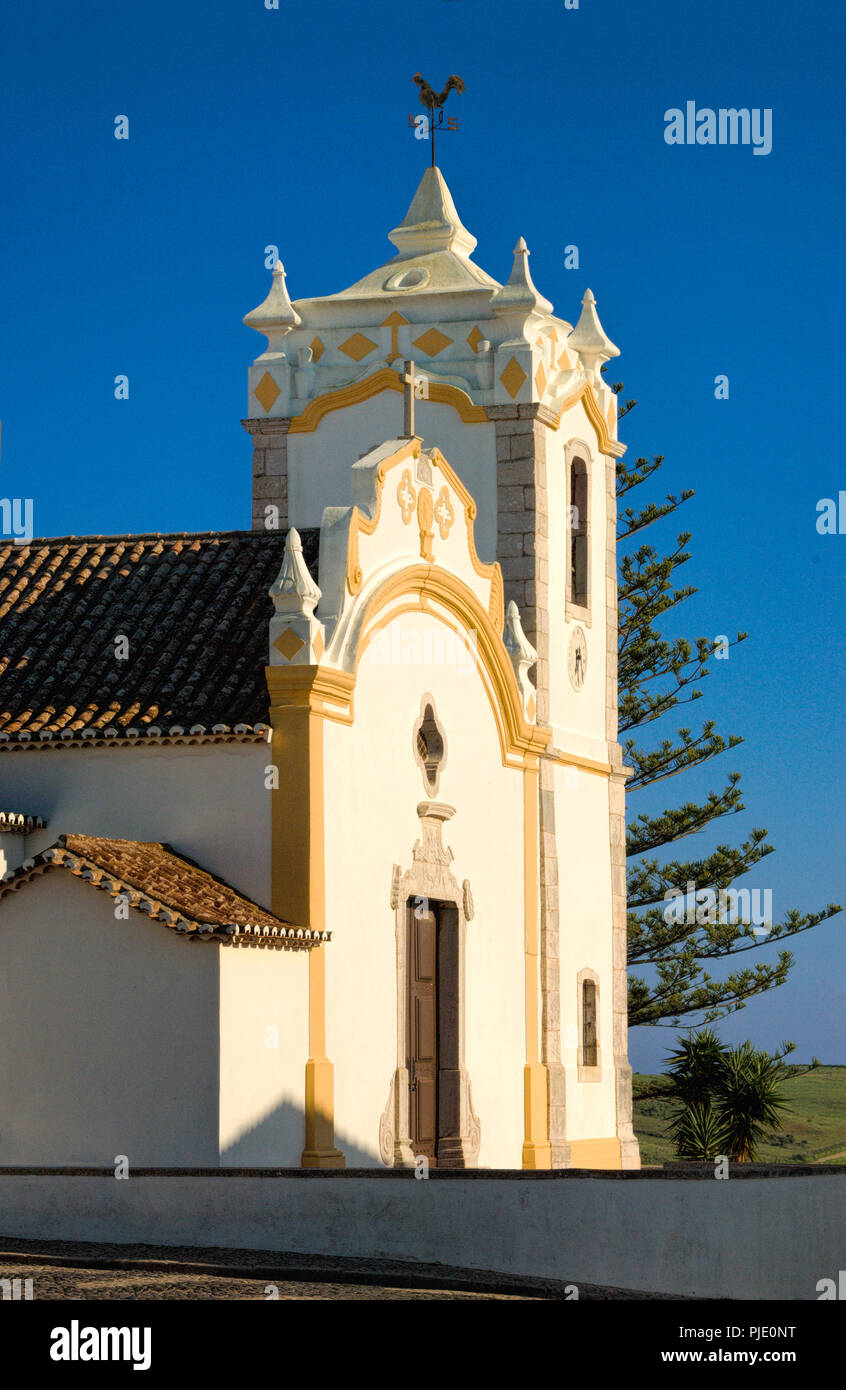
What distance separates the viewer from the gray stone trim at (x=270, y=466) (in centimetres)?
2592

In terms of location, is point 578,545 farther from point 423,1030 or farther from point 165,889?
point 165,889

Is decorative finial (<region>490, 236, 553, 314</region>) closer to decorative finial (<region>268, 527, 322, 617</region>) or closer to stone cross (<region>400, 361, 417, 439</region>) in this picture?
stone cross (<region>400, 361, 417, 439</region>)

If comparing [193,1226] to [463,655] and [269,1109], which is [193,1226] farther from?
[463,655]

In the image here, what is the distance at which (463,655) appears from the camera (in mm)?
22438

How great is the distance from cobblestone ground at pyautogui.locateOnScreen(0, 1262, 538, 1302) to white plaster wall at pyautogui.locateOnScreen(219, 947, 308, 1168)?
3.88 meters

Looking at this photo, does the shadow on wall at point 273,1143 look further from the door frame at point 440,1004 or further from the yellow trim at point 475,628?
the yellow trim at point 475,628

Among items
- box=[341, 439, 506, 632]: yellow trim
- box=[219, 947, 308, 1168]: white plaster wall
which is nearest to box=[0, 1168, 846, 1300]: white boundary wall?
box=[219, 947, 308, 1168]: white plaster wall

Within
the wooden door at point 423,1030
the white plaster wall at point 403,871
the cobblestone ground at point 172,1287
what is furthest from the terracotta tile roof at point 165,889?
the cobblestone ground at point 172,1287

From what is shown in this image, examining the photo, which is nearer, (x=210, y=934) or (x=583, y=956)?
(x=210, y=934)

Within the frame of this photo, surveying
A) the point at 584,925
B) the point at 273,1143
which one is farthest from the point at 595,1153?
the point at 273,1143

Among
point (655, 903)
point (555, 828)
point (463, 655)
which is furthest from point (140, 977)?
point (655, 903)

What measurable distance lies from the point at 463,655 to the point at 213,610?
2859mm

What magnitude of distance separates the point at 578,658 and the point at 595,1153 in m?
5.57

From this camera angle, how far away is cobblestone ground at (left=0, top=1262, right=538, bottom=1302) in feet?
40.6
